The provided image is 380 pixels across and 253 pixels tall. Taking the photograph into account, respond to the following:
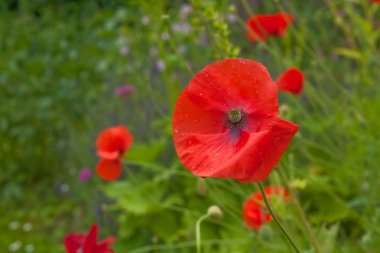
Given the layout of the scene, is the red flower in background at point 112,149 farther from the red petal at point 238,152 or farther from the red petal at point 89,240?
the red petal at point 238,152

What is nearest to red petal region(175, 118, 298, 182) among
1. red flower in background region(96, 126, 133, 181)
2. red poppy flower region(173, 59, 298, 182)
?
red poppy flower region(173, 59, 298, 182)

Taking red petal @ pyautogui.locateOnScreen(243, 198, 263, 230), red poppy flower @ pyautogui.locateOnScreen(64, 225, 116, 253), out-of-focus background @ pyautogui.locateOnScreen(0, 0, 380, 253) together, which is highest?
red poppy flower @ pyautogui.locateOnScreen(64, 225, 116, 253)

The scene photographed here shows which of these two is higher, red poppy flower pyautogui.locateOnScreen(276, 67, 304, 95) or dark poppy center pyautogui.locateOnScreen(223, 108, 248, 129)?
dark poppy center pyautogui.locateOnScreen(223, 108, 248, 129)

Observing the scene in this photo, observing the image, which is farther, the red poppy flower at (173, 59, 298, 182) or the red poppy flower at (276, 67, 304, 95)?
the red poppy flower at (276, 67, 304, 95)

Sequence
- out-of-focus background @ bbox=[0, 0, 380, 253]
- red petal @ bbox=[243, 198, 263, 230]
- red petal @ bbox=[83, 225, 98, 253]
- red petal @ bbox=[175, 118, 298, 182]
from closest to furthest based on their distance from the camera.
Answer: red petal @ bbox=[175, 118, 298, 182] → red petal @ bbox=[83, 225, 98, 253] → red petal @ bbox=[243, 198, 263, 230] → out-of-focus background @ bbox=[0, 0, 380, 253]

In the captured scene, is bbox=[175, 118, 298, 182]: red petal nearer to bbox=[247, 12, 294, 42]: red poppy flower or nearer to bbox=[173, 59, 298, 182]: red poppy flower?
bbox=[173, 59, 298, 182]: red poppy flower

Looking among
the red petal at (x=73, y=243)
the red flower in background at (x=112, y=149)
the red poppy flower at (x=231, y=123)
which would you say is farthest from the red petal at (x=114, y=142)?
the red poppy flower at (x=231, y=123)

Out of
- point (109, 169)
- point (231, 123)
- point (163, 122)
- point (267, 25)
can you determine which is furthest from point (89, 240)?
point (163, 122)
